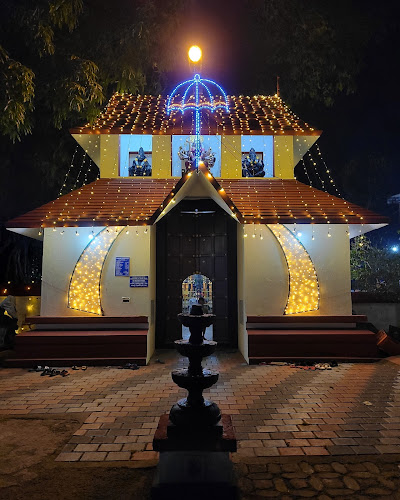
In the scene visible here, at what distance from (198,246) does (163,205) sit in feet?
8.50

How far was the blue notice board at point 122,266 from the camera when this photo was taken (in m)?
9.43

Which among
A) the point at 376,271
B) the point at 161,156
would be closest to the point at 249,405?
the point at 161,156

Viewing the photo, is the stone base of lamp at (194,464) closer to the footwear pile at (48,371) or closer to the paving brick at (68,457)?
the paving brick at (68,457)

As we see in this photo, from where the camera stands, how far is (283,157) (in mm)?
11430

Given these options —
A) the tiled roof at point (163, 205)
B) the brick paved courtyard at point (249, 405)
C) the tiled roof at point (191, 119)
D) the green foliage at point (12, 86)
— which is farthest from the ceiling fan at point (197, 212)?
the green foliage at point (12, 86)

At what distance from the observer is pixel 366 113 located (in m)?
21.5

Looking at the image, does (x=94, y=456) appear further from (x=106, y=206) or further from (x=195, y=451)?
(x=106, y=206)

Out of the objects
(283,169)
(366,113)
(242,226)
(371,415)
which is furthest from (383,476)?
(366,113)

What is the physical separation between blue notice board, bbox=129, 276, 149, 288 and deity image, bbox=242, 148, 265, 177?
15.5 feet

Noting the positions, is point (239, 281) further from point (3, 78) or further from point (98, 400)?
point (3, 78)

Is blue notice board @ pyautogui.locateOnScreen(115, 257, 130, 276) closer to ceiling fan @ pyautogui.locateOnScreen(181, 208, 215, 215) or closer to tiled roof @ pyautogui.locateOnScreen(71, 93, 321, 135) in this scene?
ceiling fan @ pyautogui.locateOnScreen(181, 208, 215, 215)

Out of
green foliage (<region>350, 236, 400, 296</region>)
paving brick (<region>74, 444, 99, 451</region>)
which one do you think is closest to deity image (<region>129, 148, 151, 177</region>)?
green foliage (<region>350, 236, 400, 296</region>)

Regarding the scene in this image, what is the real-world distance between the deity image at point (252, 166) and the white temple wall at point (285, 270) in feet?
8.30

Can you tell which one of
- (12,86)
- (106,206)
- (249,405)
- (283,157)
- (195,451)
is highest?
(12,86)
